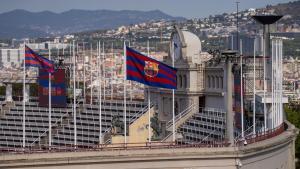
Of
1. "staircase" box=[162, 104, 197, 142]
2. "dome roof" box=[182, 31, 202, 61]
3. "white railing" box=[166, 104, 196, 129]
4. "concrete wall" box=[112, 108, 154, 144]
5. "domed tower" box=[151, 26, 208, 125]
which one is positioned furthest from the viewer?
"dome roof" box=[182, 31, 202, 61]

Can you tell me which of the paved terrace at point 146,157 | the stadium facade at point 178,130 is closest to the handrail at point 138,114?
the stadium facade at point 178,130

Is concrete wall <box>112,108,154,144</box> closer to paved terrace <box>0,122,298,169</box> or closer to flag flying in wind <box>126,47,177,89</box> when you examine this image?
flag flying in wind <box>126,47,177,89</box>

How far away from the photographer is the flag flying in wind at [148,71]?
32.3 m

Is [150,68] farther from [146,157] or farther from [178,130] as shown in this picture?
[178,130]

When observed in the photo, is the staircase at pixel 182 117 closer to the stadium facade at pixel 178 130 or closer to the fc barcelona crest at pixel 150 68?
the stadium facade at pixel 178 130

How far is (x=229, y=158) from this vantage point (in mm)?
29234

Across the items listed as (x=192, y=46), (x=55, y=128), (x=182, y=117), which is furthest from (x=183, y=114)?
(x=55, y=128)

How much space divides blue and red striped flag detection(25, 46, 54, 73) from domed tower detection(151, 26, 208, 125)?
863cm

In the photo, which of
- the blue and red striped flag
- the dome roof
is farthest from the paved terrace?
the dome roof

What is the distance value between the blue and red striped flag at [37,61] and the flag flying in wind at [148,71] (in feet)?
23.1

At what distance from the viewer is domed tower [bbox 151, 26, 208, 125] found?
47.6m

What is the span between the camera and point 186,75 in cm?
4809

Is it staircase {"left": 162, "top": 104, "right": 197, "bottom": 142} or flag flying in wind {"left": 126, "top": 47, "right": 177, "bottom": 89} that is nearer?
flag flying in wind {"left": 126, "top": 47, "right": 177, "bottom": 89}

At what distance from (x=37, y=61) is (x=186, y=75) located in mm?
10427
